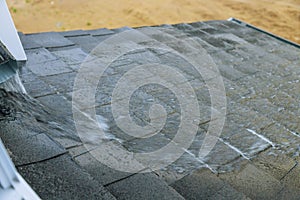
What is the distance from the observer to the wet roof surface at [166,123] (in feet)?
4.74

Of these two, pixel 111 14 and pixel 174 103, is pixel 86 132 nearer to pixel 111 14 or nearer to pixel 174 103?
pixel 174 103

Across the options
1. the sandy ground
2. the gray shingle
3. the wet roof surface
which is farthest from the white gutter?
the sandy ground

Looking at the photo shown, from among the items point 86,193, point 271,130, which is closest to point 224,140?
point 271,130

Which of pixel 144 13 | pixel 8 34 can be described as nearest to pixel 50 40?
pixel 8 34

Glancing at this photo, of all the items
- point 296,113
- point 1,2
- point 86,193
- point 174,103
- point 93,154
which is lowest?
point 296,113

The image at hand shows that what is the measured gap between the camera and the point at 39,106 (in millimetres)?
2271

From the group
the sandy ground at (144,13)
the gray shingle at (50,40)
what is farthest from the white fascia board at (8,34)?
the sandy ground at (144,13)

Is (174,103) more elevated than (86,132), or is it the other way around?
(86,132)

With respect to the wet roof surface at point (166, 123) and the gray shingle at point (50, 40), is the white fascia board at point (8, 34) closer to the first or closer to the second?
the wet roof surface at point (166, 123)

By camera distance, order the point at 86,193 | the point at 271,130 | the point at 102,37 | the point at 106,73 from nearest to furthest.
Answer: the point at 86,193 < the point at 271,130 < the point at 106,73 < the point at 102,37

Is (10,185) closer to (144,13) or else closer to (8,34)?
(8,34)

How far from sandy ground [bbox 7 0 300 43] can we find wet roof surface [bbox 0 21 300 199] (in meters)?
7.13

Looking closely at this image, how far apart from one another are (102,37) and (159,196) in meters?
2.91

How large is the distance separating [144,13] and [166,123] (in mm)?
10281
